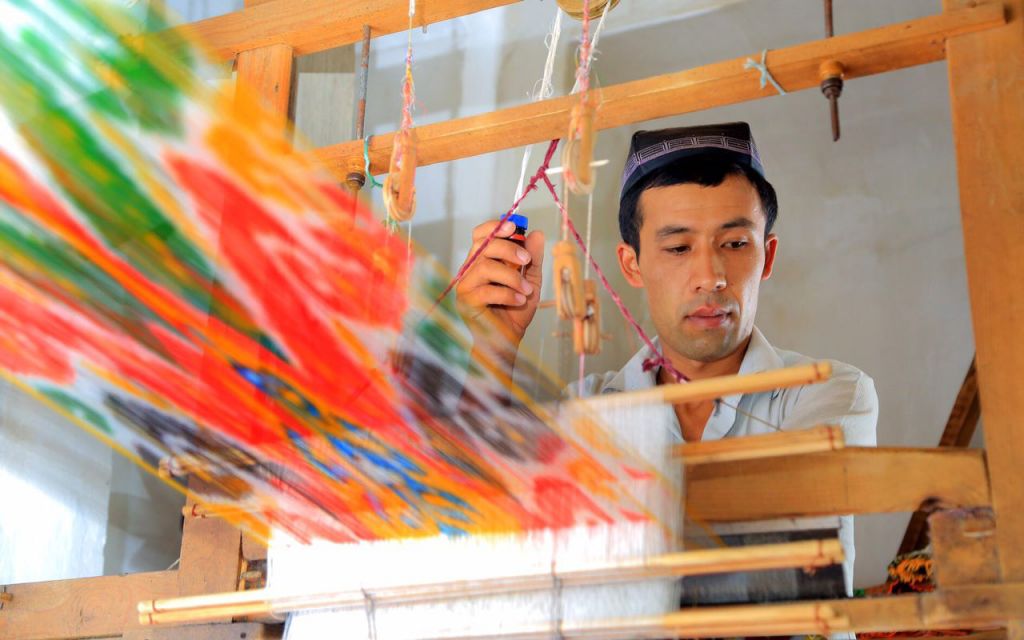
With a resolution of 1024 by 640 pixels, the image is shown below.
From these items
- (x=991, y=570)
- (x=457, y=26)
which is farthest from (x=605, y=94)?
(x=457, y=26)

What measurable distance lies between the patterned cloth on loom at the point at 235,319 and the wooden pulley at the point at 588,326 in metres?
0.13

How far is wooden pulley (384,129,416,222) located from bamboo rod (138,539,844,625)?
0.67 meters

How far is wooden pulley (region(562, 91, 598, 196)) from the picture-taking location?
1.86 metres

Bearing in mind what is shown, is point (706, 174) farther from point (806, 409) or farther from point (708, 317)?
point (806, 409)

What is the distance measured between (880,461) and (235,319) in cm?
128

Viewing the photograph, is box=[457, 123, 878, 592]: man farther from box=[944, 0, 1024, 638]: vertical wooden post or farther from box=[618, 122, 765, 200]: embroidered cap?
box=[944, 0, 1024, 638]: vertical wooden post

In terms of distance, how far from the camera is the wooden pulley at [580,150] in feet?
6.11

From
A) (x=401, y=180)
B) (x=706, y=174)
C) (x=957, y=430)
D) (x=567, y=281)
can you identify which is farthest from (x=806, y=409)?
(x=957, y=430)

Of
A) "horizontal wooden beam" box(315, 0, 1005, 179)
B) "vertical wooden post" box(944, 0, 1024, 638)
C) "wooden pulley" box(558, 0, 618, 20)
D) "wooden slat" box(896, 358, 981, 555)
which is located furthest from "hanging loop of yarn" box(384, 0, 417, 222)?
"wooden slat" box(896, 358, 981, 555)

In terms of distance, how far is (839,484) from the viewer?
71.1 inches

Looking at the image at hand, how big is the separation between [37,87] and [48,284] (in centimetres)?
63

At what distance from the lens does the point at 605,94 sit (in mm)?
2162

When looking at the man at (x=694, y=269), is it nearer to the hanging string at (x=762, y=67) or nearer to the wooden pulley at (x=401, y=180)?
the wooden pulley at (x=401, y=180)

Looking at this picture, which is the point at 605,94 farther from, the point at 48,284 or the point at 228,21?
the point at 48,284
